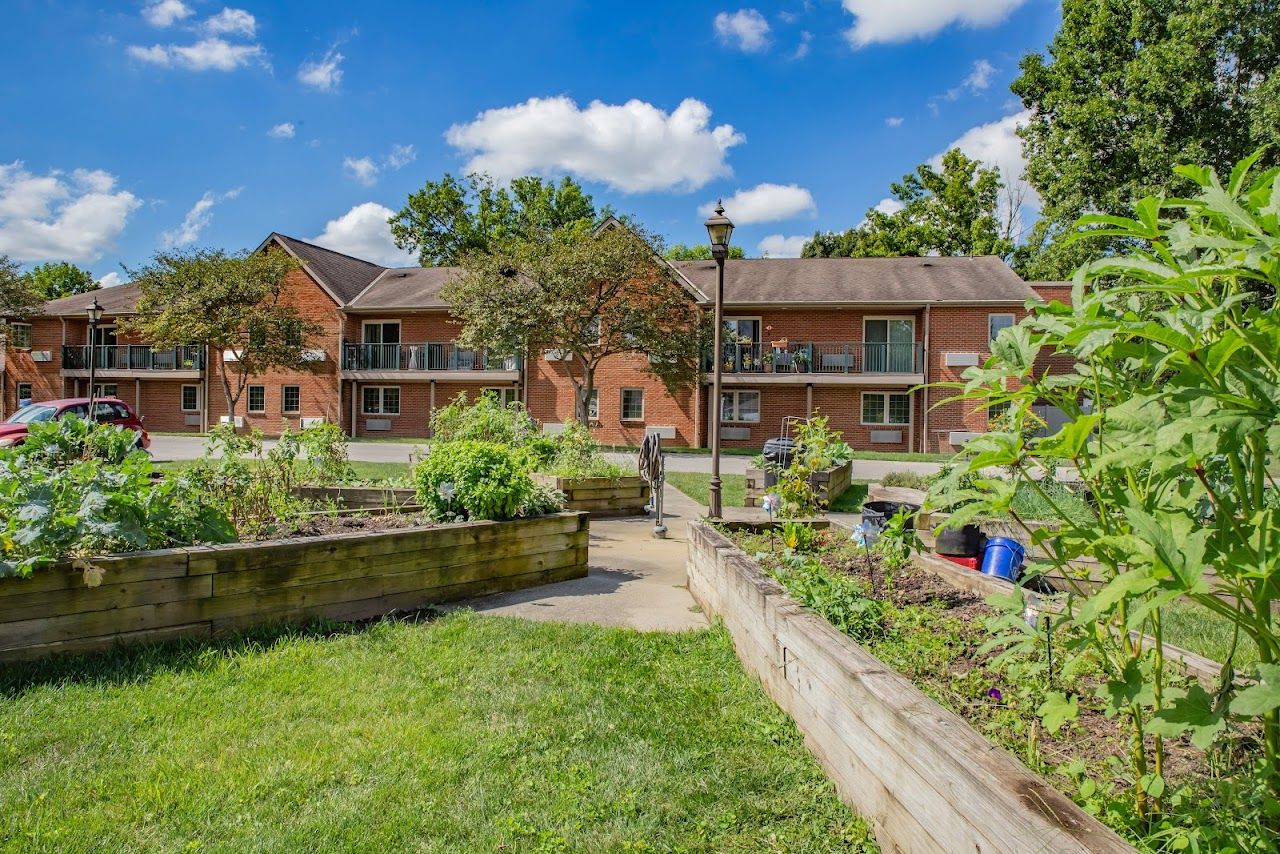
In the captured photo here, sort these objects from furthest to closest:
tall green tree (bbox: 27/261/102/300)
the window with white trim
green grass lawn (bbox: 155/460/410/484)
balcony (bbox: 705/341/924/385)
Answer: tall green tree (bbox: 27/261/102/300)
the window with white trim
balcony (bbox: 705/341/924/385)
green grass lawn (bbox: 155/460/410/484)

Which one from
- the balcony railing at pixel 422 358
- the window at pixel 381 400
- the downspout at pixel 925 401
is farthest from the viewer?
the window at pixel 381 400

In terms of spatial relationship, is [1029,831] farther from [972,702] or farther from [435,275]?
[435,275]

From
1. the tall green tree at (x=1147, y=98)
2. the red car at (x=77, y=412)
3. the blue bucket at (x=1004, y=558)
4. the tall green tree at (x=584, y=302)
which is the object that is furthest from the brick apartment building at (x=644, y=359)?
the blue bucket at (x=1004, y=558)

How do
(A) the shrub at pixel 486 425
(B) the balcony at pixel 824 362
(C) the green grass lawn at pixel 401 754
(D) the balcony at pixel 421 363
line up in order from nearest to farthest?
(C) the green grass lawn at pixel 401 754, (A) the shrub at pixel 486 425, (B) the balcony at pixel 824 362, (D) the balcony at pixel 421 363

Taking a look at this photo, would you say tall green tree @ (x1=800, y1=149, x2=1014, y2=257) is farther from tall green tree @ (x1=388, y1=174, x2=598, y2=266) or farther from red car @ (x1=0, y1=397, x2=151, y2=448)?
red car @ (x1=0, y1=397, x2=151, y2=448)

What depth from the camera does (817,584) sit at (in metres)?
3.88

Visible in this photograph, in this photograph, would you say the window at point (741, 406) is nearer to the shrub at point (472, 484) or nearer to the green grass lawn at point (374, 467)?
the green grass lawn at point (374, 467)

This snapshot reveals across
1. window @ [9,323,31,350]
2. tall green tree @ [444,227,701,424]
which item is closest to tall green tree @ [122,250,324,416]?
tall green tree @ [444,227,701,424]

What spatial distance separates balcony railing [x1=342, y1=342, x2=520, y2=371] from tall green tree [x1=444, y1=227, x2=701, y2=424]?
213 inches

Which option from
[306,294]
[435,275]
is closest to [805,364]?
[435,275]

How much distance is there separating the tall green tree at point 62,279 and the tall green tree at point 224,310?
4579cm

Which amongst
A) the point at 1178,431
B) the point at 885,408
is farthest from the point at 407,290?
the point at 1178,431

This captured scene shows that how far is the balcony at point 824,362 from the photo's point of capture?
27.3 metres

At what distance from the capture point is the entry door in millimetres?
27344
